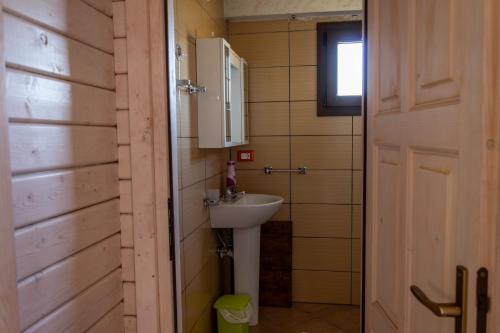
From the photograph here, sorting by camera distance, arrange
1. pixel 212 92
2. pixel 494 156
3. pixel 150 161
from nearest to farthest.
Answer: pixel 494 156 → pixel 150 161 → pixel 212 92

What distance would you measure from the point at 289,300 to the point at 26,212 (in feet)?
8.87

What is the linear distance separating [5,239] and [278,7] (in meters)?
2.79

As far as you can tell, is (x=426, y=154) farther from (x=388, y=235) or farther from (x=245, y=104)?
(x=245, y=104)

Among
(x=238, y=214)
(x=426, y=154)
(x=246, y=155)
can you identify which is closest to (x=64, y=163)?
→ (x=426, y=154)

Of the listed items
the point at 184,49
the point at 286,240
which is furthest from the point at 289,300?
the point at 184,49

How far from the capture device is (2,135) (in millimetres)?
813

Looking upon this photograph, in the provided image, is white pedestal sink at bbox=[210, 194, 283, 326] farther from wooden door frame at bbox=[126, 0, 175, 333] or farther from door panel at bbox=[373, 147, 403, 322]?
door panel at bbox=[373, 147, 403, 322]

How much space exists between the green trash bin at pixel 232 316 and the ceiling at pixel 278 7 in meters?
2.07

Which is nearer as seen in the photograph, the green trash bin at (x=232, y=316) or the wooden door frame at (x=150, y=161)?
the wooden door frame at (x=150, y=161)

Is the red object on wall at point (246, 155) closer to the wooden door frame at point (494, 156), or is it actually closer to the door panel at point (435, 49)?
the door panel at point (435, 49)

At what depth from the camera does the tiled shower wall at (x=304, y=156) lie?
A: 324 cm

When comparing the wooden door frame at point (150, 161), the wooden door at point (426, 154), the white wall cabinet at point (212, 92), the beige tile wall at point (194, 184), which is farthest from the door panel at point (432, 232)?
the white wall cabinet at point (212, 92)

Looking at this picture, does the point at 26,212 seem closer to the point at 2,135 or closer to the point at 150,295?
the point at 2,135

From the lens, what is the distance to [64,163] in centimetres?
112
